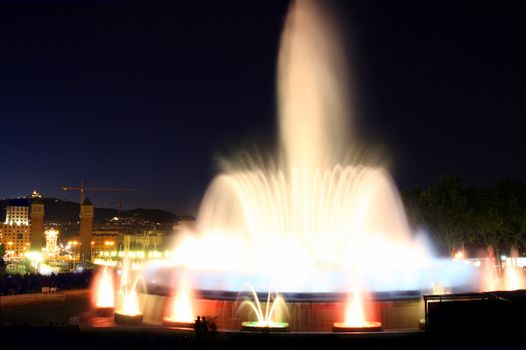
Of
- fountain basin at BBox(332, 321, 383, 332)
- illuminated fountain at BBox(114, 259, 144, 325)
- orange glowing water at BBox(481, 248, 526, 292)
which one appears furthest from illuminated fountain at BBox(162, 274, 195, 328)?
orange glowing water at BBox(481, 248, 526, 292)

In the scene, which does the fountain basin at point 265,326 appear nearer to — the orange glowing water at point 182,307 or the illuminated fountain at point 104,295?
the orange glowing water at point 182,307

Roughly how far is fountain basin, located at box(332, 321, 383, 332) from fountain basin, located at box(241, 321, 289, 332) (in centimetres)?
137

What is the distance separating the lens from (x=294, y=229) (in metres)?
29.3

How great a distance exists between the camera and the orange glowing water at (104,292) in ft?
84.1

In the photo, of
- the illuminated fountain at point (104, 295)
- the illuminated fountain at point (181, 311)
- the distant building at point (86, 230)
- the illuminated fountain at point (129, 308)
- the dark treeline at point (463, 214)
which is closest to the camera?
the illuminated fountain at point (181, 311)

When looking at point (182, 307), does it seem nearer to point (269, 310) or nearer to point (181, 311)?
point (181, 311)

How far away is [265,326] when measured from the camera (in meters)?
17.5

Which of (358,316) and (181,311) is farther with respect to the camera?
(181,311)

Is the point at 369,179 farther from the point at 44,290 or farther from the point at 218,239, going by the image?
the point at 44,290

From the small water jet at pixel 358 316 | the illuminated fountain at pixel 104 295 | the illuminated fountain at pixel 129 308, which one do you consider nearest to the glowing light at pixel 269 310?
the small water jet at pixel 358 316

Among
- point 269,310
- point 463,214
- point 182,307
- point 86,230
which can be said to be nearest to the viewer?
point 269,310

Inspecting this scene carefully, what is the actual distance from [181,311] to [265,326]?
3.21 metres

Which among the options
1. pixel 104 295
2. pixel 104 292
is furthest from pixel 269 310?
pixel 104 292

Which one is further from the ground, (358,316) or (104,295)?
(104,295)
